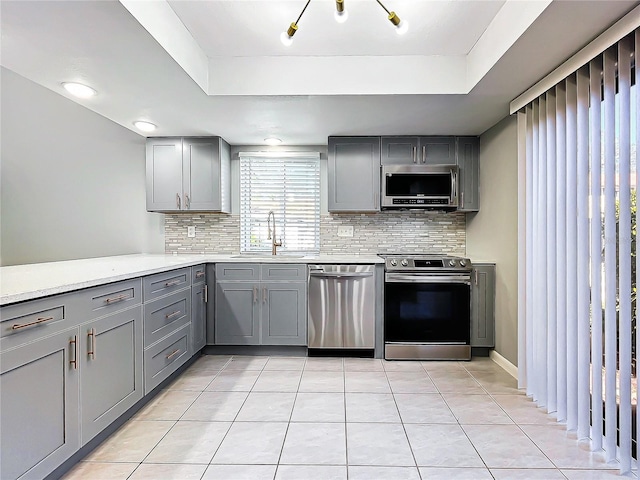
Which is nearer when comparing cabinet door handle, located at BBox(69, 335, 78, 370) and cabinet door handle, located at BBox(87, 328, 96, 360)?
cabinet door handle, located at BBox(69, 335, 78, 370)

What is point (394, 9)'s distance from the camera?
214 centimetres

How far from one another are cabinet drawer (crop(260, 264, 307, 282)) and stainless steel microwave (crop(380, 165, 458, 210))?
3.62 ft

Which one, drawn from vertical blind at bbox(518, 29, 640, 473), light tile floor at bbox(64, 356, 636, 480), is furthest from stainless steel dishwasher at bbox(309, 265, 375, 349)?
vertical blind at bbox(518, 29, 640, 473)

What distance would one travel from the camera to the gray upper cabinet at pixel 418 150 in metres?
3.86

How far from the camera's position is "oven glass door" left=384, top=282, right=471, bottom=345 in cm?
344

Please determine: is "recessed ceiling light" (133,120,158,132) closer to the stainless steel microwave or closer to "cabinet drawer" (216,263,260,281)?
"cabinet drawer" (216,263,260,281)

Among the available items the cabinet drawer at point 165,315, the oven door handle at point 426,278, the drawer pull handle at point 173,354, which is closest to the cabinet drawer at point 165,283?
the cabinet drawer at point 165,315

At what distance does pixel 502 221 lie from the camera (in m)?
3.31

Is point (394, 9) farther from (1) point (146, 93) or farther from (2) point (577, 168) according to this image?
(1) point (146, 93)

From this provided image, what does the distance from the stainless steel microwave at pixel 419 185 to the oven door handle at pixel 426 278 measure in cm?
76

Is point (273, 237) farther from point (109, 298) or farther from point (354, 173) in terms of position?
point (109, 298)

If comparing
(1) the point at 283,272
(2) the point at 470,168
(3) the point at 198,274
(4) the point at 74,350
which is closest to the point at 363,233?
(1) the point at 283,272

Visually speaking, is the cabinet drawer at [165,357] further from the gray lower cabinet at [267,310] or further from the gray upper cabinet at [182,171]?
the gray upper cabinet at [182,171]

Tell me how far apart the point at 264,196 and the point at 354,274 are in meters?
1.45
